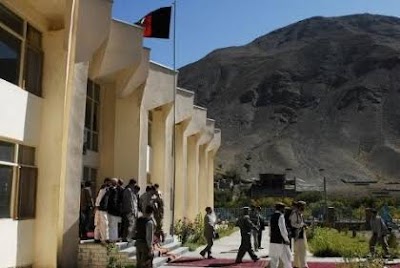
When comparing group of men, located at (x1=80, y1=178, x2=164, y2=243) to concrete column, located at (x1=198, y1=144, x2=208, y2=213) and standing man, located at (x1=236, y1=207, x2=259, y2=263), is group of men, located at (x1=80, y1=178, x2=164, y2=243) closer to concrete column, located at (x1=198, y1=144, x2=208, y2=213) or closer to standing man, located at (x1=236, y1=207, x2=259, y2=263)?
standing man, located at (x1=236, y1=207, x2=259, y2=263)

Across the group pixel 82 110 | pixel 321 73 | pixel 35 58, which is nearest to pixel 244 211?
pixel 82 110

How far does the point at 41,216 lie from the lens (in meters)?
15.1

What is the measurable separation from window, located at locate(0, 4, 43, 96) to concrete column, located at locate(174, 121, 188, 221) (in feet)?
53.0

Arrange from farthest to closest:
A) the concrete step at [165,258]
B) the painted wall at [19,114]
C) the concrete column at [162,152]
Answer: the concrete column at [162,152]
the concrete step at [165,258]
the painted wall at [19,114]

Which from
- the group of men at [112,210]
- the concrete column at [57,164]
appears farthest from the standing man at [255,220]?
the concrete column at [57,164]

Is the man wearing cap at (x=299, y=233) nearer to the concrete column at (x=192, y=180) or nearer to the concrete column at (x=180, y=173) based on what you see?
the concrete column at (x=180, y=173)

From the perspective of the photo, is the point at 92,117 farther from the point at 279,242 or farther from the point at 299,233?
the point at 279,242

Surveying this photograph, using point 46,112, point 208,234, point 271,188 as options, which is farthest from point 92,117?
point 271,188

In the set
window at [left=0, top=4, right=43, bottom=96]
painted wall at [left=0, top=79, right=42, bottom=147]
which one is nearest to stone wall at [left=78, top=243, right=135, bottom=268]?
painted wall at [left=0, top=79, right=42, bottom=147]

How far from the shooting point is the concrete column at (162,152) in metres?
26.5

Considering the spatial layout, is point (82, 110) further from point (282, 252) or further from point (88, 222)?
point (282, 252)

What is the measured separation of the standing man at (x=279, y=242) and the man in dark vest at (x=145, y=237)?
10.5 ft

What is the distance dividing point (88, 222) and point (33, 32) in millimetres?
6097

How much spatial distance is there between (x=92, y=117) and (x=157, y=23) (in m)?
5.56
